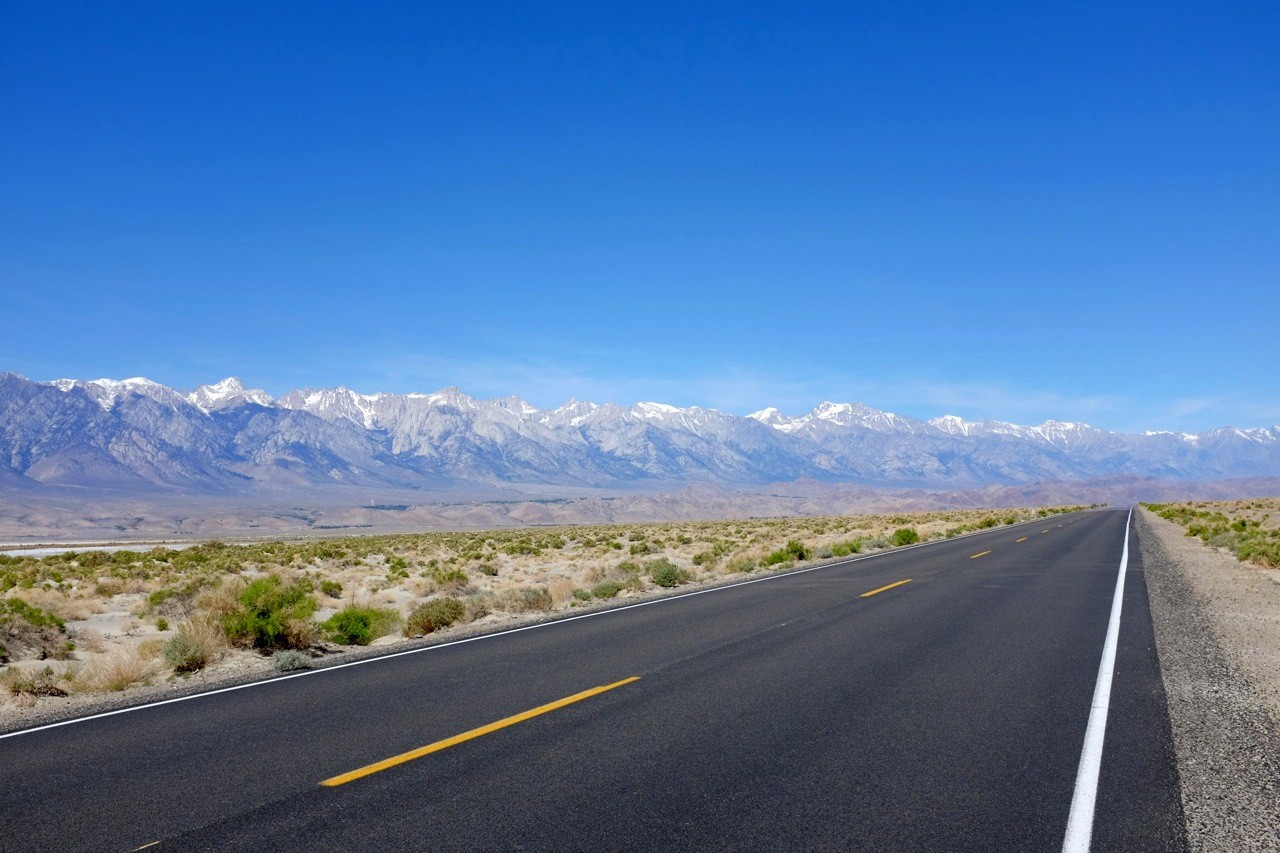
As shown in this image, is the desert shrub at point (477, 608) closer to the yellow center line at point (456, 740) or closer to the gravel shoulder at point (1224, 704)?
the yellow center line at point (456, 740)

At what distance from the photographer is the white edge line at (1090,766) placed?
4.97 metres

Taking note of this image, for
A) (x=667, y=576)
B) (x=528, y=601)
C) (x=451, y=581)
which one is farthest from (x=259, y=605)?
(x=451, y=581)

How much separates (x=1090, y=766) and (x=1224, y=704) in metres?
3.10

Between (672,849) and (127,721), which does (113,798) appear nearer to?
(127,721)

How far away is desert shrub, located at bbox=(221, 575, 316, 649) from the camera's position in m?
13.6

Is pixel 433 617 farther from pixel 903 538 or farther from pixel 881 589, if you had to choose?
pixel 903 538

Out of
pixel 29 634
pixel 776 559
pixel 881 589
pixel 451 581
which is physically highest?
pixel 881 589

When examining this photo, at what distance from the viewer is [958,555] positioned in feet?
93.9

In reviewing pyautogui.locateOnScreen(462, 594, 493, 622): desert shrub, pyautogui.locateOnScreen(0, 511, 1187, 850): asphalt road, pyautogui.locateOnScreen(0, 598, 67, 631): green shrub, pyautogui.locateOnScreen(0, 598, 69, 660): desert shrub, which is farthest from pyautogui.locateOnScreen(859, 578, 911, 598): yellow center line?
A: pyautogui.locateOnScreen(0, 598, 67, 631): green shrub

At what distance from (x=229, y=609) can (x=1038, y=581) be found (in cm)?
1725

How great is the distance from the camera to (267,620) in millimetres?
13680

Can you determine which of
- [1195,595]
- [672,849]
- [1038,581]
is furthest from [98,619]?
[1195,595]

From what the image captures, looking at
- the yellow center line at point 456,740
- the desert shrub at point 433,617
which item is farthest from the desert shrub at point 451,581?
the yellow center line at point 456,740

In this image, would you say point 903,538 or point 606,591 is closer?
point 606,591
